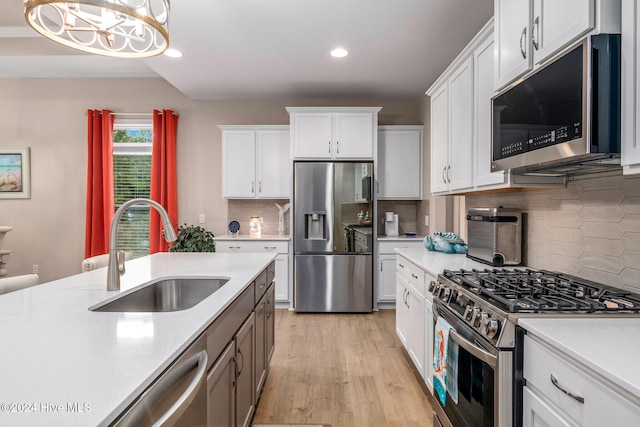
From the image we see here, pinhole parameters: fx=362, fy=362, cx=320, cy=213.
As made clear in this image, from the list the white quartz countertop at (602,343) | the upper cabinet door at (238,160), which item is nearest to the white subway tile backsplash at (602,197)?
the white quartz countertop at (602,343)

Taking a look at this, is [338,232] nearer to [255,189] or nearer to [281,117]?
[255,189]

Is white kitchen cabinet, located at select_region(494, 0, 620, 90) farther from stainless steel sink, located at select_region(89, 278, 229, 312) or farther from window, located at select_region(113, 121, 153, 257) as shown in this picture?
window, located at select_region(113, 121, 153, 257)

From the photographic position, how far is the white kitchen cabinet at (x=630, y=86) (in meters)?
1.10

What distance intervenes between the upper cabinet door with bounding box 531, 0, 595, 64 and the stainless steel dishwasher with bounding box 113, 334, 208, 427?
1.65 metres

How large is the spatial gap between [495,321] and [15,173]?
232 inches

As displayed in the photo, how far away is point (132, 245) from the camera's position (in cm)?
493

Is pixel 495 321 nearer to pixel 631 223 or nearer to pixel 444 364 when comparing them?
pixel 444 364

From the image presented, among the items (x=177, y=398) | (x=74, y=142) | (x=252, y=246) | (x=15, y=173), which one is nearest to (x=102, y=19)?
(x=177, y=398)

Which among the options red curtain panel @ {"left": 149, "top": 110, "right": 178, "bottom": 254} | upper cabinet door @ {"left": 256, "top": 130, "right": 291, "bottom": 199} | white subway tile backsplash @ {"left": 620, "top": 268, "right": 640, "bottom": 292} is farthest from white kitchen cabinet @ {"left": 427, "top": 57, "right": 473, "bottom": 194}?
red curtain panel @ {"left": 149, "top": 110, "right": 178, "bottom": 254}

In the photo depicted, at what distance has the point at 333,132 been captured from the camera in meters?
4.26

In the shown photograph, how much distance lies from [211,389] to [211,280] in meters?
0.71

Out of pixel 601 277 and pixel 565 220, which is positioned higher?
pixel 565 220

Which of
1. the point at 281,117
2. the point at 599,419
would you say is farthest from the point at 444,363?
the point at 281,117

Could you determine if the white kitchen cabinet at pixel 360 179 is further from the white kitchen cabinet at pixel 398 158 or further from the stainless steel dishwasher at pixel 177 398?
Result: the stainless steel dishwasher at pixel 177 398
